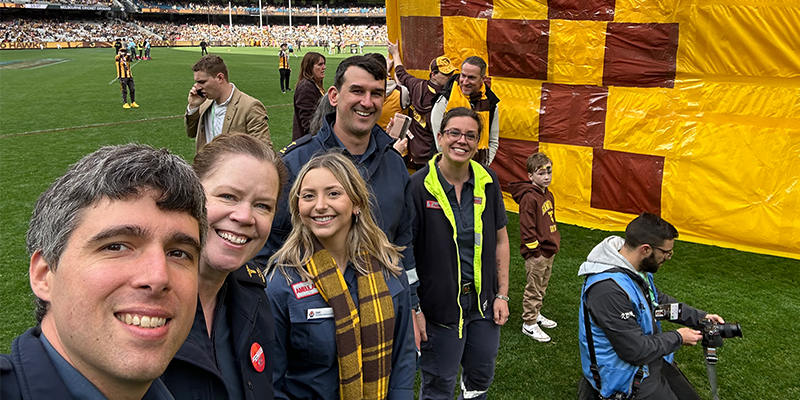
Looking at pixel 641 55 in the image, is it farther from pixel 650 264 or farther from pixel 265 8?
pixel 265 8

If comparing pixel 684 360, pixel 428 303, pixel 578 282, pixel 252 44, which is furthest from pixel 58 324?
pixel 252 44

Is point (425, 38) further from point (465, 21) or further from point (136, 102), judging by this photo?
point (136, 102)

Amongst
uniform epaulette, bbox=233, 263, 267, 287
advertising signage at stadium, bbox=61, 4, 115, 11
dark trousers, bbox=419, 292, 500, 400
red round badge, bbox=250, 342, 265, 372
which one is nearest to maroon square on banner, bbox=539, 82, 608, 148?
dark trousers, bbox=419, 292, 500, 400

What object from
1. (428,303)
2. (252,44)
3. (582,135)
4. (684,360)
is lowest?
(684,360)

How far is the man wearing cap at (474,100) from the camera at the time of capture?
Result: 480 centimetres

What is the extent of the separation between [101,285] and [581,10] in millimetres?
6214

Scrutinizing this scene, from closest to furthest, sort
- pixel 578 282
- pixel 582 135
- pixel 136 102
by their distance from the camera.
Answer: pixel 578 282, pixel 582 135, pixel 136 102

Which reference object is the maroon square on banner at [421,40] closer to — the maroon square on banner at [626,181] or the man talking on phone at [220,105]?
the maroon square on banner at [626,181]

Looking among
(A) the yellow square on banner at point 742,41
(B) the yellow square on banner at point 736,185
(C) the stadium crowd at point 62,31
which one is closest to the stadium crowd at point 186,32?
(C) the stadium crowd at point 62,31

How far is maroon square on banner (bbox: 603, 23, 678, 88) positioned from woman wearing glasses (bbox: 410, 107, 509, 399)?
3.73 m

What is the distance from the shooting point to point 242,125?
4.46m

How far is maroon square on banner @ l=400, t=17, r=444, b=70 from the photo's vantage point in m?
6.97

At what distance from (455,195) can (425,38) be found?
4637mm

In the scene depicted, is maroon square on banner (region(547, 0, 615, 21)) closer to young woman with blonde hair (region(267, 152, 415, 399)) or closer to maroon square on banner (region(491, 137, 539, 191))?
maroon square on banner (region(491, 137, 539, 191))
